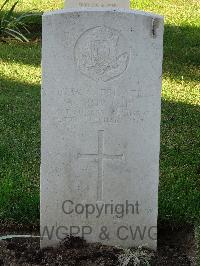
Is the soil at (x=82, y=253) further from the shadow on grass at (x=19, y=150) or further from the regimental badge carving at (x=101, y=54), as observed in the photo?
the regimental badge carving at (x=101, y=54)

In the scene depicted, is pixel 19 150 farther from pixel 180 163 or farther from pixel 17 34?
pixel 17 34

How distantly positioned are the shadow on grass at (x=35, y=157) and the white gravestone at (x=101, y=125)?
1.48 feet

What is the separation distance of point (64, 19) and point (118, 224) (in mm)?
1272

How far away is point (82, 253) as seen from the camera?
4.30 meters

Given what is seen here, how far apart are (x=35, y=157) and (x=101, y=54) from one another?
6.77 feet

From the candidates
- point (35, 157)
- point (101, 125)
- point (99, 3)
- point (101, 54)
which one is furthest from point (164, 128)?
point (101, 54)

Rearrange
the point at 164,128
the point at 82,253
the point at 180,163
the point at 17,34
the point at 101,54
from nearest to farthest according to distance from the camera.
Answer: the point at 101,54
the point at 82,253
the point at 180,163
the point at 164,128
the point at 17,34

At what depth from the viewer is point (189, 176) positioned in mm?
5543

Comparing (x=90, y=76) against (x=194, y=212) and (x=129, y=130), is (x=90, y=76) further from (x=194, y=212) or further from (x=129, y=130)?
(x=194, y=212)

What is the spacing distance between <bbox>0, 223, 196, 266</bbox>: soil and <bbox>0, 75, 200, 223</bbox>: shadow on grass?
232 mm

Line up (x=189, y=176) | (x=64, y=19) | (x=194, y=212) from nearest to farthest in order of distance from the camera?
(x=64, y=19)
(x=194, y=212)
(x=189, y=176)

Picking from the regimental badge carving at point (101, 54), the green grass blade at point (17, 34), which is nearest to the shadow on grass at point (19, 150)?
the regimental badge carving at point (101, 54)


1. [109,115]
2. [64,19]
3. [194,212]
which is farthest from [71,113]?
[194,212]

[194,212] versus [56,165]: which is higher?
[56,165]
